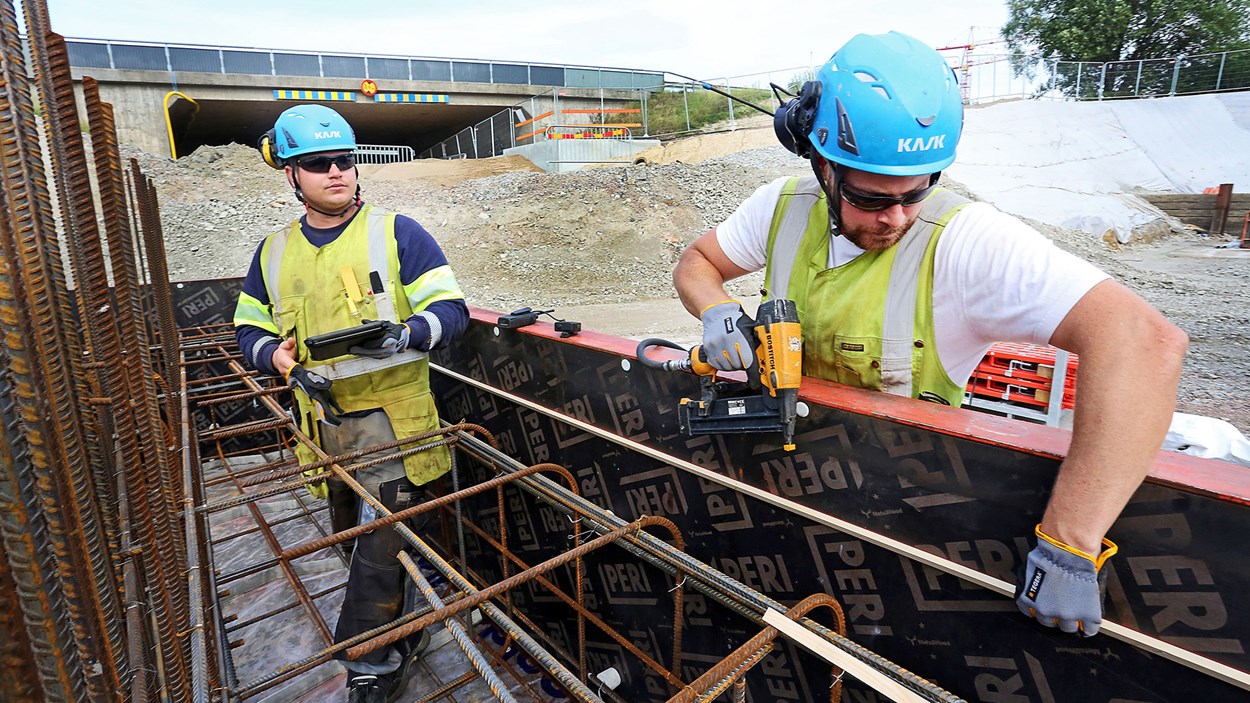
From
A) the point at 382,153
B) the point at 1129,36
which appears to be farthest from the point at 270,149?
the point at 1129,36

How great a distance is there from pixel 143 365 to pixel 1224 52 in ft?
123

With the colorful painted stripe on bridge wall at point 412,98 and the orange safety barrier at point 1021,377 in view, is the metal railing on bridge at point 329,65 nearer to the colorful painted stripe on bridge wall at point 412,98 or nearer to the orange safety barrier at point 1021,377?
the colorful painted stripe on bridge wall at point 412,98

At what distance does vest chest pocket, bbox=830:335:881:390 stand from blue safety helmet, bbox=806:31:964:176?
20.8 inches

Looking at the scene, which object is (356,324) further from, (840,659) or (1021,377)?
(1021,377)

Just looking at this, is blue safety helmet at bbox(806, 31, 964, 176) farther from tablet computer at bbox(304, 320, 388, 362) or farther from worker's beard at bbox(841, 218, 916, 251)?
tablet computer at bbox(304, 320, 388, 362)

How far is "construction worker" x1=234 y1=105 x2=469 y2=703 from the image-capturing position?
2.82 m

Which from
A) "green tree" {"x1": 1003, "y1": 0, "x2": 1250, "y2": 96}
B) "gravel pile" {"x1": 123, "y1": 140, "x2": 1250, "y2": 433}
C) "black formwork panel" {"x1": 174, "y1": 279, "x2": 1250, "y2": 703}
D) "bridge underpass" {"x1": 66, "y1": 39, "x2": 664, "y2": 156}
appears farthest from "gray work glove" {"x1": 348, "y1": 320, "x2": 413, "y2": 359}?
"green tree" {"x1": 1003, "y1": 0, "x2": 1250, "y2": 96}

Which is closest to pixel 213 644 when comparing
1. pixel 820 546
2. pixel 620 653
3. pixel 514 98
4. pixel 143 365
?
pixel 143 365

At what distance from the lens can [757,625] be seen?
2.11 metres

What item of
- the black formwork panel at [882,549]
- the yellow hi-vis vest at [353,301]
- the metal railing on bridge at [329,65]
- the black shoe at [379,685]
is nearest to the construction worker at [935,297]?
the black formwork panel at [882,549]

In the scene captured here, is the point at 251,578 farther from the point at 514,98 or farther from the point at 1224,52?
the point at 1224,52

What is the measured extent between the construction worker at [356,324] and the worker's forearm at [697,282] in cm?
104

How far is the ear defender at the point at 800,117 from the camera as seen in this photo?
2.00 m

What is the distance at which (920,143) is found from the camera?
177cm
